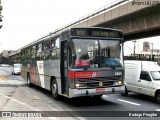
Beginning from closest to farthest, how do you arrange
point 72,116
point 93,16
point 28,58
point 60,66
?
point 72,116
point 60,66
point 28,58
point 93,16

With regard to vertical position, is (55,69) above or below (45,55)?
below

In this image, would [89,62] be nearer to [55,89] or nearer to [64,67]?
[64,67]

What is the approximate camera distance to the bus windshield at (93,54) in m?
11.4

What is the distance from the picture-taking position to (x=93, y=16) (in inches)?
1228

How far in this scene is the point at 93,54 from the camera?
37.9ft

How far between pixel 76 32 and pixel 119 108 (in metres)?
3.39

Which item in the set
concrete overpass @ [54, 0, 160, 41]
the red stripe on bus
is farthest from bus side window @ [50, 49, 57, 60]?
concrete overpass @ [54, 0, 160, 41]

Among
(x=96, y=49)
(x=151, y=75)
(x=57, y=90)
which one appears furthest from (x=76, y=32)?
(x=151, y=75)

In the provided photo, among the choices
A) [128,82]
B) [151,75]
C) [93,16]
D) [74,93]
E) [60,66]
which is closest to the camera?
[74,93]

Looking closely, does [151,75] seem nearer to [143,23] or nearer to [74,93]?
[74,93]

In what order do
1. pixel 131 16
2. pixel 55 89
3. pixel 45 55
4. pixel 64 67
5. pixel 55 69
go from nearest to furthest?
pixel 64 67
pixel 55 69
pixel 55 89
pixel 45 55
pixel 131 16

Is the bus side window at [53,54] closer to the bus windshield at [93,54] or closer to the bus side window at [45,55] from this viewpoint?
the bus side window at [45,55]

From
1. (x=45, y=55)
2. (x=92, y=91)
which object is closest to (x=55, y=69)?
(x=45, y=55)

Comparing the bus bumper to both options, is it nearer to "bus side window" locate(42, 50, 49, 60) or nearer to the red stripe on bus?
the red stripe on bus
